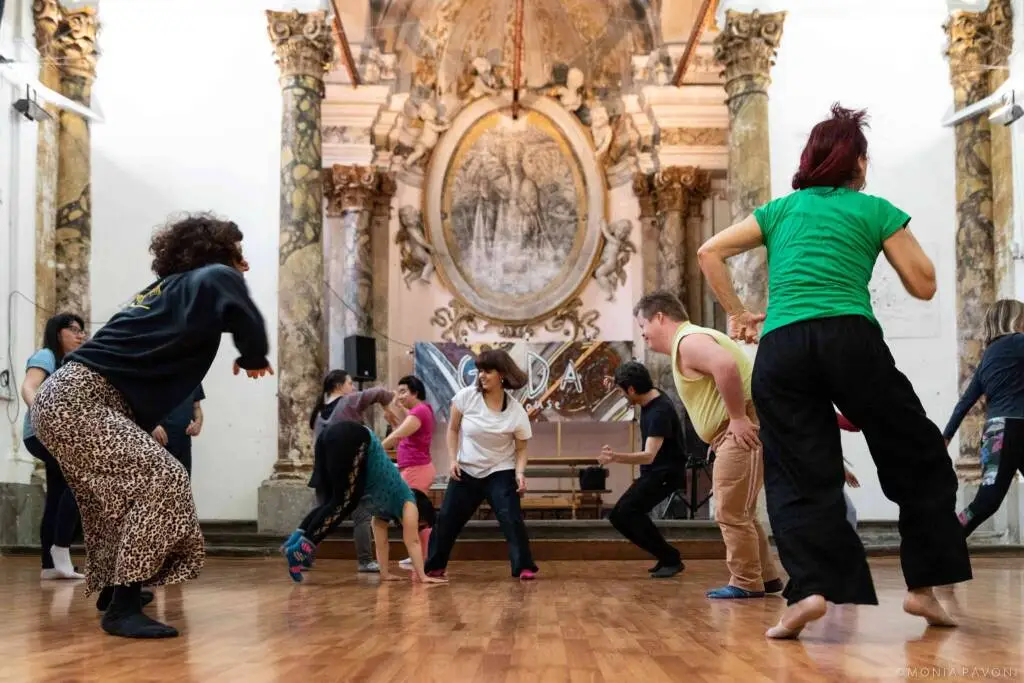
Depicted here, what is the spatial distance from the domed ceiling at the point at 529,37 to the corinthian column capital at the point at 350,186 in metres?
1.81

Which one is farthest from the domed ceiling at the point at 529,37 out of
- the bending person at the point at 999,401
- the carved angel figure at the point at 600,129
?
the bending person at the point at 999,401

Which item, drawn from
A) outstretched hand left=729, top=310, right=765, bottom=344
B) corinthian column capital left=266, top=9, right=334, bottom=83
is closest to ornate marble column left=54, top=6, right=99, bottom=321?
corinthian column capital left=266, top=9, right=334, bottom=83

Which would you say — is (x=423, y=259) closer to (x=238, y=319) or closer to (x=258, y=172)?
(x=258, y=172)

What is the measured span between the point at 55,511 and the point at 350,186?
34.5 feet

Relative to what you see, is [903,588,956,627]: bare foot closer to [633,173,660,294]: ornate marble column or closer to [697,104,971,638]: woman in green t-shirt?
[697,104,971,638]: woman in green t-shirt

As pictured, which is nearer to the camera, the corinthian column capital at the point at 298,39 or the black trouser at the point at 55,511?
the black trouser at the point at 55,511

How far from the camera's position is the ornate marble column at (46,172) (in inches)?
494

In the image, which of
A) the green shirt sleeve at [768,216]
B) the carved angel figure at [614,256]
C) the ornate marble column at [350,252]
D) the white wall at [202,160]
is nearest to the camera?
the green shirt sleeve at [768,216]

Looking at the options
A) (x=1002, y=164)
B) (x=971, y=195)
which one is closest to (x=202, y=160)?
(x=971, y=195)

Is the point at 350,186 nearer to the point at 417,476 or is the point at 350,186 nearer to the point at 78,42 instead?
the point at 78,42

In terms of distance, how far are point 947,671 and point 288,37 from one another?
11136 mm

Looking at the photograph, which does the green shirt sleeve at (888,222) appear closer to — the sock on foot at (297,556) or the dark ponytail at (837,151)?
the dark ponytail at (837,151)

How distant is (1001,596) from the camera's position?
234 inches

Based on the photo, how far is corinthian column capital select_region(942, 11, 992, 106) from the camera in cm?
1280
